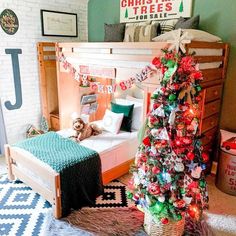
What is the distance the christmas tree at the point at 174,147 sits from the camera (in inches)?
70.2

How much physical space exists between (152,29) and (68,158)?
1.86 metres

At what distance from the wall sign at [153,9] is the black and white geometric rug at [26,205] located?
2163 mm

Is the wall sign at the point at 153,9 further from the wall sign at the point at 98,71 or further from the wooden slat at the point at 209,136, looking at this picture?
the wooden slat at the point at 209,136

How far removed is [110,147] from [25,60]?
185 centimetres

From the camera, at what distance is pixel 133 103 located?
3451 millimetres

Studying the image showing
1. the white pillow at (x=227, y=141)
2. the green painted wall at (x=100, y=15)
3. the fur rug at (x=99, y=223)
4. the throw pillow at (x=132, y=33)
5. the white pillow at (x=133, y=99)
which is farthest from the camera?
the green painted wall at (x=100, y=15)

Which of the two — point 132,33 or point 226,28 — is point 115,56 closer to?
point 132,33

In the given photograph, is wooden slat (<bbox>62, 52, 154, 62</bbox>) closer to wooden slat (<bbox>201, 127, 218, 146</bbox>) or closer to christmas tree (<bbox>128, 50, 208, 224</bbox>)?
christmas tree (<bbox>128, 50, 208, 224</bbox>)

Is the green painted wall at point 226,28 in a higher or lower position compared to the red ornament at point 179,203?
higher

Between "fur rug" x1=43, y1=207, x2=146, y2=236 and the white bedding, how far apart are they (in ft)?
1.42

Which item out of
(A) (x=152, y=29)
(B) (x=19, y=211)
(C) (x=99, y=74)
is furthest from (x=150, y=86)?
(B) (x=19, y=211)

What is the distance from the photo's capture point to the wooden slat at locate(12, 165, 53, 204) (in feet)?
7.55

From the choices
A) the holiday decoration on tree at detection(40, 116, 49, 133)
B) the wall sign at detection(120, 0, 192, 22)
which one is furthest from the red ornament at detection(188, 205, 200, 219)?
the holiday decoration on tree at detection(40, 116, 49, 133)

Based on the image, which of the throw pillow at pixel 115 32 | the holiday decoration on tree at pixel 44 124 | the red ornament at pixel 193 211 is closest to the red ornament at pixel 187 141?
the red ornament at pixel 193 211
